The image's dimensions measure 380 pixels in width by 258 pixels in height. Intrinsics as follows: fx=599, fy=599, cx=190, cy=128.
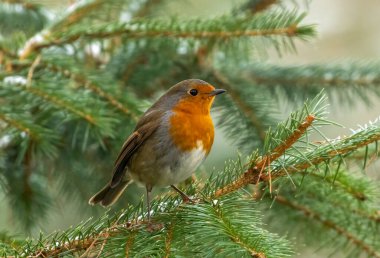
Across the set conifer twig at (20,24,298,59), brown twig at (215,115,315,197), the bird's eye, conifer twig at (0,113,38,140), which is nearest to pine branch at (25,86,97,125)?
conifer twig at (0,113,38,140)

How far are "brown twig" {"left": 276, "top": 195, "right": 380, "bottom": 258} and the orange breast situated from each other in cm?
42

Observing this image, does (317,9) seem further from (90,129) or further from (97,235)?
(97,235)

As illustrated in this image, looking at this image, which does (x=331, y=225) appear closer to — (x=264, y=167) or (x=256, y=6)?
(x=264, y=167)

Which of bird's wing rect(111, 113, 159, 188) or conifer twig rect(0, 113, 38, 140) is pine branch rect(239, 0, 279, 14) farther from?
conifer twig rect(0, 113, 38, 140)

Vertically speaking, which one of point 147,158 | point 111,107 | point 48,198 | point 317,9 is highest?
point 317,9

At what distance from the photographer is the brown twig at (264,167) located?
67.8 inches

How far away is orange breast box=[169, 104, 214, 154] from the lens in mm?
2744

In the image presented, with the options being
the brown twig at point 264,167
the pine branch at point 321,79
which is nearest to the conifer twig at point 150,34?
the pine branch at point 321,79

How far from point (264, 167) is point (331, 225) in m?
0.93

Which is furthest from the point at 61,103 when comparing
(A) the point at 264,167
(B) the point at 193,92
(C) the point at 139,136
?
(A) the point at 264,167

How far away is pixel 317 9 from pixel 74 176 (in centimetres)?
533

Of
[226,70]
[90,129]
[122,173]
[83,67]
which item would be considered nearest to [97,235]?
[90,129]

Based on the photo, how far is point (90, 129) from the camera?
2727 mm

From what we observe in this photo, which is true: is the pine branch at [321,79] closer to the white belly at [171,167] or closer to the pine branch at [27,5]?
the white belly at [171,167]
